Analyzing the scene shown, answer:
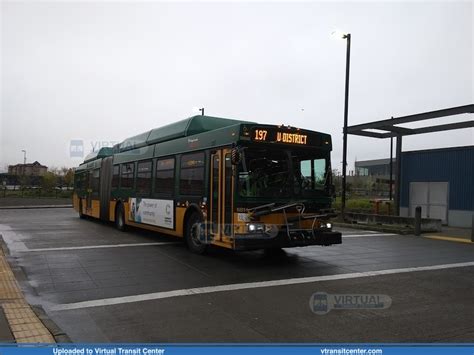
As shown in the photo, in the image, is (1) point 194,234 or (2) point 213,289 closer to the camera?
(2) point 213,289

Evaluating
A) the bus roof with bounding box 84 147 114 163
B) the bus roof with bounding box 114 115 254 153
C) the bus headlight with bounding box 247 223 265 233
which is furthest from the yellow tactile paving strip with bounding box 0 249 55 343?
the bus roof with bounding box 84 147 114 163

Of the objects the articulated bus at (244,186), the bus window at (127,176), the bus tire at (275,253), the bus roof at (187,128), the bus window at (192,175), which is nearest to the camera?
the articulated bus at (244,186)

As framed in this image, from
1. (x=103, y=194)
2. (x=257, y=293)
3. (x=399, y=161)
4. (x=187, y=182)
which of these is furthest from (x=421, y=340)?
(x=399, y=161)

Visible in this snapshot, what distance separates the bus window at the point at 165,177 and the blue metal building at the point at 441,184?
13675 millimetres

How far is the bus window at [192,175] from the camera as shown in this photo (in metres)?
11.0

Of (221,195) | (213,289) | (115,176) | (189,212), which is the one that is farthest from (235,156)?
(115,176)

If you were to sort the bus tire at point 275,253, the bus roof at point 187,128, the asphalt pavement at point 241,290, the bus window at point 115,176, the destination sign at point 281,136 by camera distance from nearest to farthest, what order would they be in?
1. the asphalt pavement at point 241,290
2. the destination sign at point 281,136
3. the bus tire at point 275,253
4. the bus roof at point 187,128
5. the bus window at point 115,176

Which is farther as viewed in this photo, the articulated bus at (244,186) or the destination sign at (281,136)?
the destination sign at (281,136)

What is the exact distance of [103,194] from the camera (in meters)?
Result: 19.2

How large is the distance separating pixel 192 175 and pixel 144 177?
384 cm

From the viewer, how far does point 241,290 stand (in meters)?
7.50

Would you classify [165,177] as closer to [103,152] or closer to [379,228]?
[103,152]

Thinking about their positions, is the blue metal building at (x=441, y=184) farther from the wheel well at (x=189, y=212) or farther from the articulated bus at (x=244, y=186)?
the wheel well at (x=189, y=212)

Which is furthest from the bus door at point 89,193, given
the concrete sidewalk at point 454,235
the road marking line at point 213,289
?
the road marking line at point 213,289
